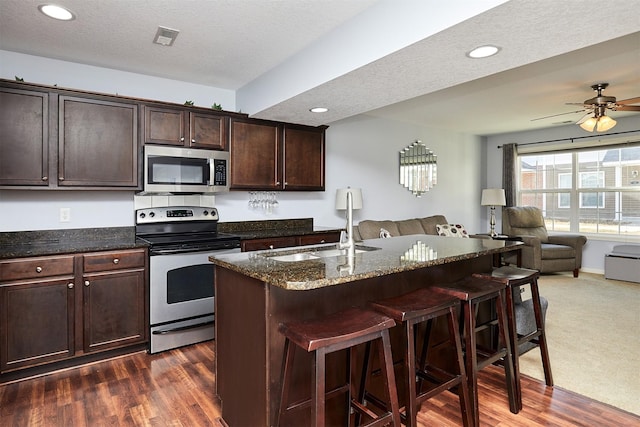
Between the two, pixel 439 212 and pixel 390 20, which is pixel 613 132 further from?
pixel 390 20

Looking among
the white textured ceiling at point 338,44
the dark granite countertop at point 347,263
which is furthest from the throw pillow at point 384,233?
the dark granite countertop at point 347,263

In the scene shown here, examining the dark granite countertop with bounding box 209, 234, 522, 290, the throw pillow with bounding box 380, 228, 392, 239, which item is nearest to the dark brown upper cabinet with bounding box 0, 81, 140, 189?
the dark granite countertop with bounding box 209, 234, 522, 290

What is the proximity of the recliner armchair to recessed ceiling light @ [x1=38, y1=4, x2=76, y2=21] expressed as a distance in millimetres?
5408

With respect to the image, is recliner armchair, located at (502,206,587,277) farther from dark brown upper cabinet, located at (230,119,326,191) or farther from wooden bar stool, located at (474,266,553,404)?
dark brown upper cabinet, located at (230,119,326,191)

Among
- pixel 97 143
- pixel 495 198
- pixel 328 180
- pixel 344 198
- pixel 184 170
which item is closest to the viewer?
pixel 97 143

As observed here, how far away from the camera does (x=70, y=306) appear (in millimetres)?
2768

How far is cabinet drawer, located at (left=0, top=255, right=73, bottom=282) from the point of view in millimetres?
2545

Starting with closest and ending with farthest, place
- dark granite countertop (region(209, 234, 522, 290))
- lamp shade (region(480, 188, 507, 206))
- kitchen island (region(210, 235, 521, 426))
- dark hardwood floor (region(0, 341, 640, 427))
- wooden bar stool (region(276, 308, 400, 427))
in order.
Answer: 1. wooden bar stool (region(276, 308, 400, 427))
2. dark granite countertop (region(209, 234, 522, 290))
3. kitchen island (region(210, 235, 521, 426))
4. dark hardwood floor (region(0, 341, 640, 427))
5. lamp shade (region(480, 188, 507, 206))

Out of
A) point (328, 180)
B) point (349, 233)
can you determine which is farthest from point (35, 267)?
point (328, 180)

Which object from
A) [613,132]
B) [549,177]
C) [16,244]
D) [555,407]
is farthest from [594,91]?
A: [16,244]

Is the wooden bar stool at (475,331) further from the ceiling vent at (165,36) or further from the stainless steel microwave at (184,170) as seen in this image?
the ceiling vent at (165,36)

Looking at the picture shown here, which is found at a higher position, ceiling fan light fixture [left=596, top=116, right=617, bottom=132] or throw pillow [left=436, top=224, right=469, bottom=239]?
ceiling fan light fixture [left=596, top=116, right=617, bottom=132]

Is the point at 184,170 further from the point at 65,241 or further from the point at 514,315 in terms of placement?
the point at 514,315

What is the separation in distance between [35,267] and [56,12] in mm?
1703
